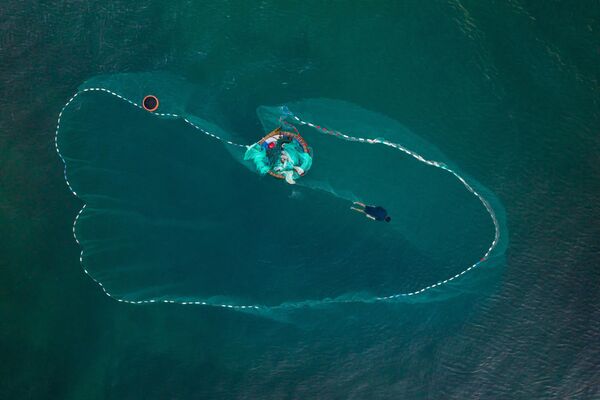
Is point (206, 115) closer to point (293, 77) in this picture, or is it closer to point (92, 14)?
point (293, 77)

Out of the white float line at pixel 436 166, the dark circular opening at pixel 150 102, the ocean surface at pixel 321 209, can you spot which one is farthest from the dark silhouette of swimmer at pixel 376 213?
the dark circular opening at pixel 150 102

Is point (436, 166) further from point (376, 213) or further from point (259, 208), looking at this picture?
point (259, 208)

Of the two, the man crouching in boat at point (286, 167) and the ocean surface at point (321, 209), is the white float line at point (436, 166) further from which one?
the man crouching in boat at point (286, 167)

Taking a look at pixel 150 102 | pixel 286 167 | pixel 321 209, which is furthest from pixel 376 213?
pixel 150 102

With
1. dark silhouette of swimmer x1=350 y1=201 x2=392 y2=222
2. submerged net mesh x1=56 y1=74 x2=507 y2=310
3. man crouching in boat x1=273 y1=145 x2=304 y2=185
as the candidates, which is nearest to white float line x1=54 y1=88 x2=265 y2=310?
submerged net mesh x1=56 y1=74 x2=507 y2=310

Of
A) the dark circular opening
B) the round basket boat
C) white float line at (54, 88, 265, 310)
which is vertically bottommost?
white float line at (54, 88, 265, 310)

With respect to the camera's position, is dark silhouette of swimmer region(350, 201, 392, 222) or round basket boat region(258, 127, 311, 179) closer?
dark silhouette of swimmer region(350, 201, 392, 222)

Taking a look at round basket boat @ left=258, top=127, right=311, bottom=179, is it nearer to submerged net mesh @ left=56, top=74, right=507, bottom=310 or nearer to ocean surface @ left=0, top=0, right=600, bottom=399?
submerged net mesh @ left=56, top=74, right=507, bottom=310

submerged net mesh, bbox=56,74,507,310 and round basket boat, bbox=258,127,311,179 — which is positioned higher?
round basket boat, bbox=258,127,311,179
